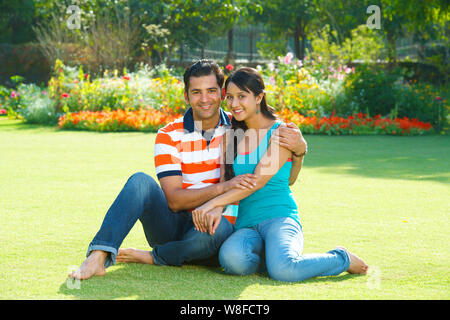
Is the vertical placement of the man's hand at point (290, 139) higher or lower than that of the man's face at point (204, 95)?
lower

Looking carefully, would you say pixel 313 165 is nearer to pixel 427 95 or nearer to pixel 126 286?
pixel 126 286

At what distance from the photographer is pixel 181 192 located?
3.84m

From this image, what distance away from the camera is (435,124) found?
45.3 feet

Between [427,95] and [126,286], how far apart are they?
1237cm

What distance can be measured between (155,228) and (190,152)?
0.51m

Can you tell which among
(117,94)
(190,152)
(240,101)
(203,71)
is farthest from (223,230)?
(117,94)

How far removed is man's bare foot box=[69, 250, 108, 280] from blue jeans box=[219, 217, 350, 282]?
2.19 ft

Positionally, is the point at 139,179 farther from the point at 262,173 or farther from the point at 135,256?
the point at 262,173

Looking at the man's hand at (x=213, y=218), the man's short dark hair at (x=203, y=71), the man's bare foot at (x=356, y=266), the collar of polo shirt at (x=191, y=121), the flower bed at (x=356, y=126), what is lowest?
the flower bed at (x=356, y=126)

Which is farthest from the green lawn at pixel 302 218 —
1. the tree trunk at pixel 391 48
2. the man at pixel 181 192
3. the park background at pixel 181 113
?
the tree trunk at pixel 391 48

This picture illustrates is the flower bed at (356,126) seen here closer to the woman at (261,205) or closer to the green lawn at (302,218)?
the green lawn at (302,218)

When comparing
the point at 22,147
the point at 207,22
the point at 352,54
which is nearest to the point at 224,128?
the point at 22,147

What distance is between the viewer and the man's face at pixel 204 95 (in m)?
Result: 3.98

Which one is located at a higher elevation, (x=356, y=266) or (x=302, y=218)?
(x=356, y=266)
